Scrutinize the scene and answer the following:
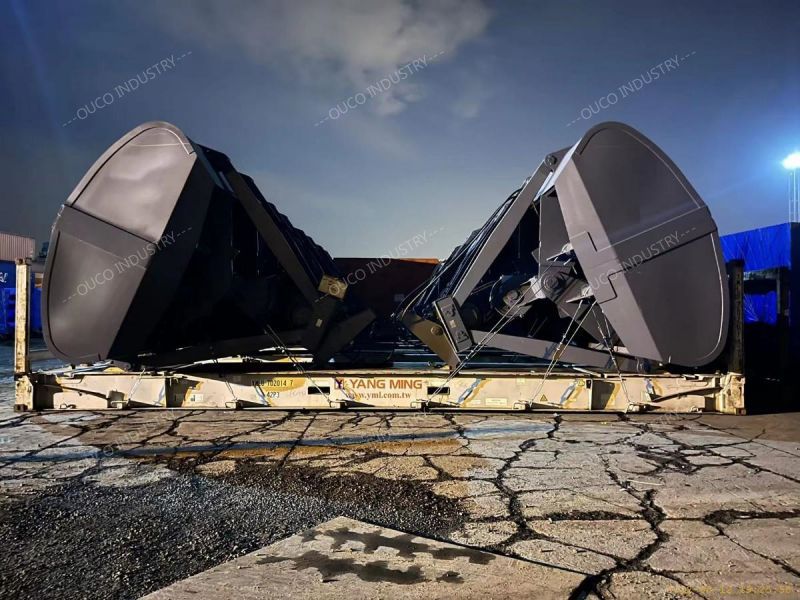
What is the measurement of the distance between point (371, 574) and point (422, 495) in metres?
1.06

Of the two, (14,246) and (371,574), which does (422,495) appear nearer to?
(371,574)

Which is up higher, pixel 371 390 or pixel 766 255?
pixel 766 255

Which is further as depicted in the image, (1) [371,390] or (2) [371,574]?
(1) [371,390]

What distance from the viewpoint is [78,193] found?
5367 millimetres

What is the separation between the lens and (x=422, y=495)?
3512mm

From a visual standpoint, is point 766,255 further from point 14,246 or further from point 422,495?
point 14,246

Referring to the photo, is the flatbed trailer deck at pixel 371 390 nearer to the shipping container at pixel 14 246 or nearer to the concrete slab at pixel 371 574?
the concrete slab at pixel 371 574

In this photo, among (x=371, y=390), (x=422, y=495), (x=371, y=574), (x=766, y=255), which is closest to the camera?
(x=371, y=574)

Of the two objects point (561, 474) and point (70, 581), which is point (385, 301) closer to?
point (561, 474)

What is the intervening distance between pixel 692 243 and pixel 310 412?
4179mm

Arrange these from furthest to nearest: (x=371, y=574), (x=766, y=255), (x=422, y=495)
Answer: (x=766, y=255) < (x=422, y=495) < (x=371, y=574)

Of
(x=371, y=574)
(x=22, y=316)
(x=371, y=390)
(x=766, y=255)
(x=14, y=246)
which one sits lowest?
(x=371, y=574)

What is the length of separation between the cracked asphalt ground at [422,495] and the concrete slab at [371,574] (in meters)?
Result: 0.11

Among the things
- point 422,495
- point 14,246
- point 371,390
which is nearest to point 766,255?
point 371,390
